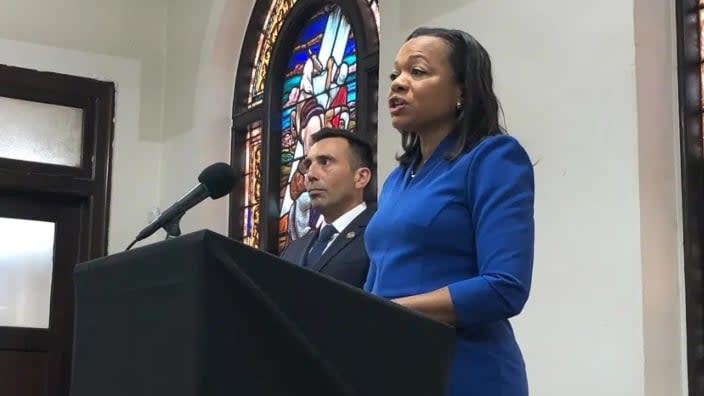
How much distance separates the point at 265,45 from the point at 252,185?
0.72 metres

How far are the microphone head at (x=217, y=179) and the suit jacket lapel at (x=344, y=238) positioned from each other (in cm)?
88

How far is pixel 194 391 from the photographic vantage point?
1.15 metres

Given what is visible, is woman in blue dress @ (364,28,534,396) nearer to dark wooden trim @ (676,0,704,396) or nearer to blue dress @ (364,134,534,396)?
blue dress @ (364,134,534,396)

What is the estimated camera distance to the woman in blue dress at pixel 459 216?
1.46 m

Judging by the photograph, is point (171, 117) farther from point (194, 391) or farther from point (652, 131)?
point (194, 391)

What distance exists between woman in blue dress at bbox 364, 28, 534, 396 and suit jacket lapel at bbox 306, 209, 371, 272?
3.87 feet

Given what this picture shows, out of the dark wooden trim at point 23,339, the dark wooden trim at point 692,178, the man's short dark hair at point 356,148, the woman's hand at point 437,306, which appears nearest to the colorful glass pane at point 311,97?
the man's short dark hair at point 356,148

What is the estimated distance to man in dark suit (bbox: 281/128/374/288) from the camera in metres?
2.93

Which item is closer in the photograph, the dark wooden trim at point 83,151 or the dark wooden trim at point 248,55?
the dark wooden trim at point 248,55

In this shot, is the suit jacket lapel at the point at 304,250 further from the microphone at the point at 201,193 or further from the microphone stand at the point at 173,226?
the microphone stand at the point at 173,226

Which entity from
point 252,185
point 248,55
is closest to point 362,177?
point 252,185

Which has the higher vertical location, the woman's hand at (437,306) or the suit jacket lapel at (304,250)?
the suit jacket lapel at (304,250)

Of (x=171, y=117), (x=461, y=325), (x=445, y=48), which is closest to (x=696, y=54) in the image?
(x=445, y=48)

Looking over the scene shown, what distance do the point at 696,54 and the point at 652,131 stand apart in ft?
0.96
